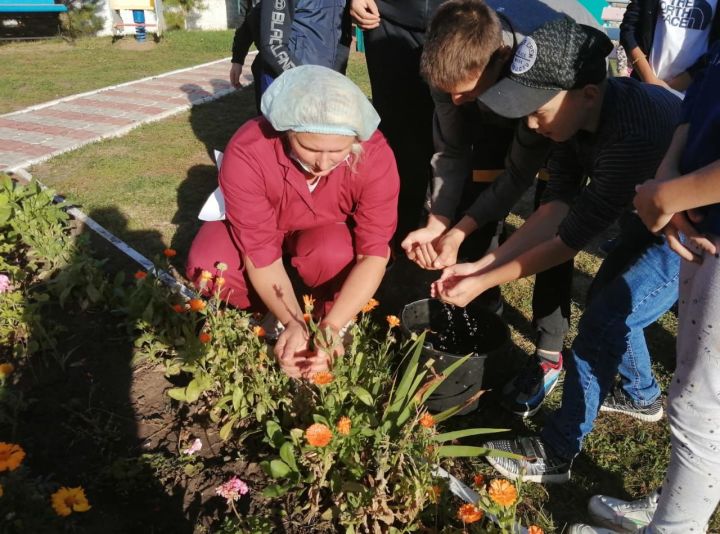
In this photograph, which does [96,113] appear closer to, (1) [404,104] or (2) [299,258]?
(1) [404,104]

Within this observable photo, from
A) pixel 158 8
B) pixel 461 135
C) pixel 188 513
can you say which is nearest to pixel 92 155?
pixel 461 135

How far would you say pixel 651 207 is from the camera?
132 cm

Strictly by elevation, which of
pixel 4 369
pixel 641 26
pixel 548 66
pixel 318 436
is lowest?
pixel 4 369

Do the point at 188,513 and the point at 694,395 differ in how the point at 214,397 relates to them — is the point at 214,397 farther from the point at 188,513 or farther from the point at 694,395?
the point at 694,395

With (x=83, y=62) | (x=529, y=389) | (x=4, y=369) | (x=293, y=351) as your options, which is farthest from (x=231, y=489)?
(x=83, y=62)

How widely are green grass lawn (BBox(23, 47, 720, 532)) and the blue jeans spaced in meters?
0.25

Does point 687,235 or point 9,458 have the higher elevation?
point 687,235

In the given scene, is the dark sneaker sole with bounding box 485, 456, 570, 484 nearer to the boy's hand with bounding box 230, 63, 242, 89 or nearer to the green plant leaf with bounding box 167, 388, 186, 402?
the green plant leaf with bounding box 167, 388, 186, 402

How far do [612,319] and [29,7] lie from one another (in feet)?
40.5

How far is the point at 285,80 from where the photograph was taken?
6.26 feet

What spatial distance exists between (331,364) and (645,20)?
9.06 ft

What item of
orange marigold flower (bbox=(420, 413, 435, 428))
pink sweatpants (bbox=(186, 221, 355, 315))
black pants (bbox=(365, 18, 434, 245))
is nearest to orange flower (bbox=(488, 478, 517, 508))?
orange marigold flower (bbox=(420, 413, 435, 428))

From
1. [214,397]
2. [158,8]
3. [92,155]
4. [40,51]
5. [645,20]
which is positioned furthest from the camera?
[158,8]

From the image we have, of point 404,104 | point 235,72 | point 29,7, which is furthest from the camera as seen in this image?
point 29,7
